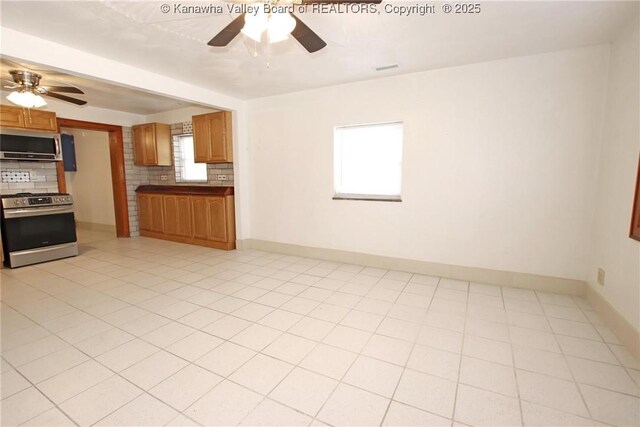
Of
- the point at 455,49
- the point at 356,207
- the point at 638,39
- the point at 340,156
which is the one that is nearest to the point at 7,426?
the point at 356,207

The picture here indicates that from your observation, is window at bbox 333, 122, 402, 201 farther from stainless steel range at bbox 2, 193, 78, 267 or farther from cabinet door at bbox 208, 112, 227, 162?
stainless steel range at bbox 2, 193, 78, 267

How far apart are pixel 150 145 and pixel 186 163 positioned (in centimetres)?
70

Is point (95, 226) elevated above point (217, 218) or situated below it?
below

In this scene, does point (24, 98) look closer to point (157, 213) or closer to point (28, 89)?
point (28, 89)

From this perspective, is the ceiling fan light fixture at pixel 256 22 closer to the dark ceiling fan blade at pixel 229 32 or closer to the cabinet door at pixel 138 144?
the dark ceiling fan blade at pixel 229 32

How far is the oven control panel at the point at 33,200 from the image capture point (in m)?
3.84

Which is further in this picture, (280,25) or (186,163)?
(186,163)

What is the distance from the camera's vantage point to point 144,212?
5867 mm

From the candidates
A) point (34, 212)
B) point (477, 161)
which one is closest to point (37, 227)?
point (34, 212)

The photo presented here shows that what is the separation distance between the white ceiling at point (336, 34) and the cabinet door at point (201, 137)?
1525 millimetres

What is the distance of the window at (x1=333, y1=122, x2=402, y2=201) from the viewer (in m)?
3.76

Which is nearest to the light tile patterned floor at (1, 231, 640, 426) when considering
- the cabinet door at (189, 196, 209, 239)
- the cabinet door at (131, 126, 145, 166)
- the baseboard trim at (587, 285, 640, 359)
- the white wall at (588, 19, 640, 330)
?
the baseboard trim at (587, 285, 640, 359)

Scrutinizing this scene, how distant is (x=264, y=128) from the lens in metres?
4.61

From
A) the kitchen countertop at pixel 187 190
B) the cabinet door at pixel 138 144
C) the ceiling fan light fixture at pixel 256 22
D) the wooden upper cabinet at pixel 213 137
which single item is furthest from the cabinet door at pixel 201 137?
the ceiling fan light fixture at pixel 256 22
